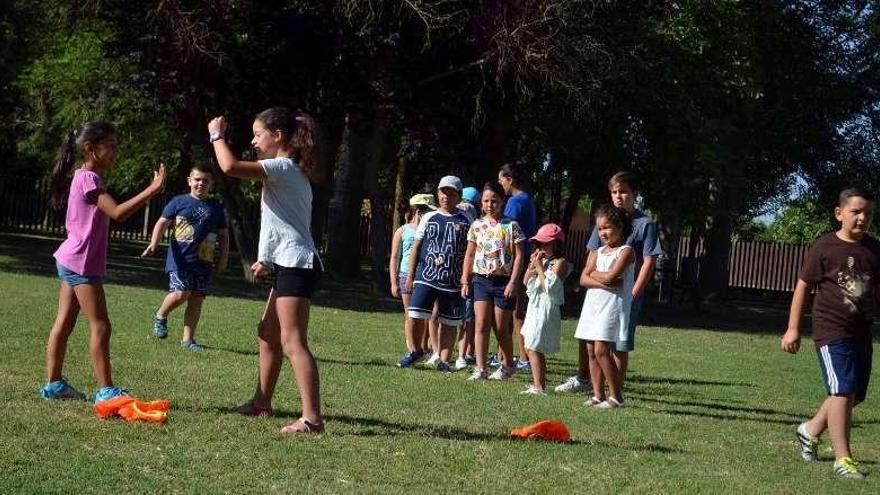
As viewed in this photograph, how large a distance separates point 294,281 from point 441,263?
16.2 feet

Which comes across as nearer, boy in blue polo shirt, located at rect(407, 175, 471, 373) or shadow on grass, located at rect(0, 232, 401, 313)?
boy in blue polo shirt, located at rect(407, 175, 471, 373)

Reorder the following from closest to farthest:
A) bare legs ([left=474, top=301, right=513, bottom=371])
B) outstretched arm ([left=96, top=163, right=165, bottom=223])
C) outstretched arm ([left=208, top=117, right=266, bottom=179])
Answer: outstretched arm ([left=208, top=117, right=266, bottom=179]), outstretched arm ([left=96, top=163, right=165, bottom=223]), bare legs ([left=474, top=301, right=513, bottom=371])

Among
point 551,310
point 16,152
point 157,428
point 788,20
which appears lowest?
point 157,428

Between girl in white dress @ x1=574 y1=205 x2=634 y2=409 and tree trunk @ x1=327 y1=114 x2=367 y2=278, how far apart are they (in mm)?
19938

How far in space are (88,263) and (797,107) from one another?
28179 millimetres

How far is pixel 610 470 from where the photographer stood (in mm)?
7555

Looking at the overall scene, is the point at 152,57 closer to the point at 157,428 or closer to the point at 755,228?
the point at 157,428

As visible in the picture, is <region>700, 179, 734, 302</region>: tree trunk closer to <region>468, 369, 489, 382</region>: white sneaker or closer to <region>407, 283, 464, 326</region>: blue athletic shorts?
<region>407, 283, 464, 326</region>: blue athletic shorts

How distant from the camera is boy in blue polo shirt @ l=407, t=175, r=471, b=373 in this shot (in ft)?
42.2

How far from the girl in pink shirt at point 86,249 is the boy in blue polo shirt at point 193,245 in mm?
4469

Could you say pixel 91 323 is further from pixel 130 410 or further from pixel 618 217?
pixel 618 217

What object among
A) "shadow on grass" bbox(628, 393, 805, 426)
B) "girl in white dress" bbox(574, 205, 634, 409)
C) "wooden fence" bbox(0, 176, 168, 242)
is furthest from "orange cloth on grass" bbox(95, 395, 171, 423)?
"wooden fence" bbox(0, 176, 168, 242)

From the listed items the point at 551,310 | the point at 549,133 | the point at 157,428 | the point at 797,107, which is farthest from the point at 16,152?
the point at 157,428

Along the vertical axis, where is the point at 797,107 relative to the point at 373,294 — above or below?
above
